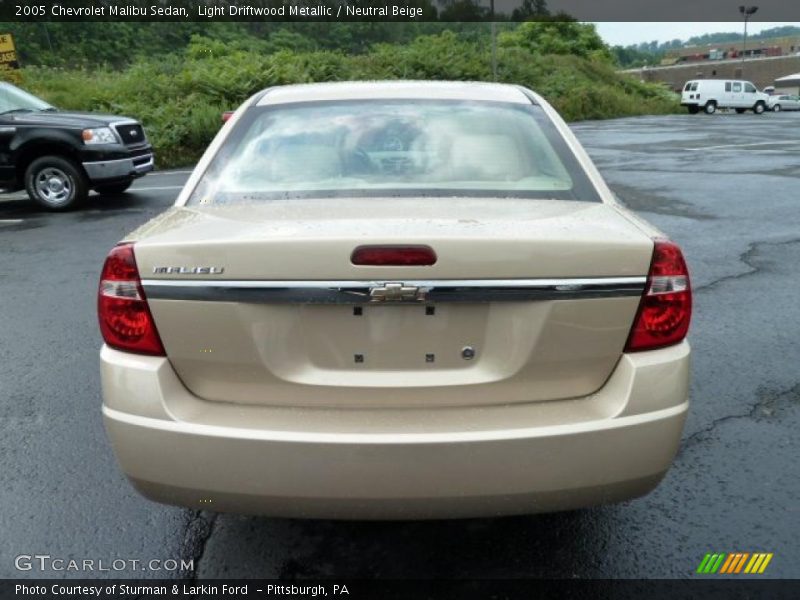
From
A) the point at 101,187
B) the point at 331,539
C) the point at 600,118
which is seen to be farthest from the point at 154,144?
the point at 600,118

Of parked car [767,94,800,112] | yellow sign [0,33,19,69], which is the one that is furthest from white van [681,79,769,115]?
yellow sign [0,33,19,69]

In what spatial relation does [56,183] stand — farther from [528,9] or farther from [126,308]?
[528,9]

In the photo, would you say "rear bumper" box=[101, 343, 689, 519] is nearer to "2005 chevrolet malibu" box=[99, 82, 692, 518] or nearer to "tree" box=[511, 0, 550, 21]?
"2005 chevrolet malibu" box=[99, 82, 692, 518]

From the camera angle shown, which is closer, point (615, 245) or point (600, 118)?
point (615, 245)

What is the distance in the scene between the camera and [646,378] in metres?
2.14

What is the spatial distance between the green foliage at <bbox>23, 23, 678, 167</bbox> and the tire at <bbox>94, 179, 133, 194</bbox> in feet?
18.6

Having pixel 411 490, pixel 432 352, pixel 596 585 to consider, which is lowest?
pixel 596 585

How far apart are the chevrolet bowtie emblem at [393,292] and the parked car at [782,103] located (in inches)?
2171

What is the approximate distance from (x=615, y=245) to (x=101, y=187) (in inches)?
403

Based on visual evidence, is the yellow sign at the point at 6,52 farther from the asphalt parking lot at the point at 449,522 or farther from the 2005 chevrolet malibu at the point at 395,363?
the 2005 chevrolet malibu at the point at 395,363

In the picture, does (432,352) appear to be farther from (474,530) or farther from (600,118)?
(600,118)

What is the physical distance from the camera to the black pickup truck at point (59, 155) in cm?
1008

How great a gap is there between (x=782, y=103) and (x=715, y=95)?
32.0 feet

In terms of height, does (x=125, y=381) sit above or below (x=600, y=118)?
below
